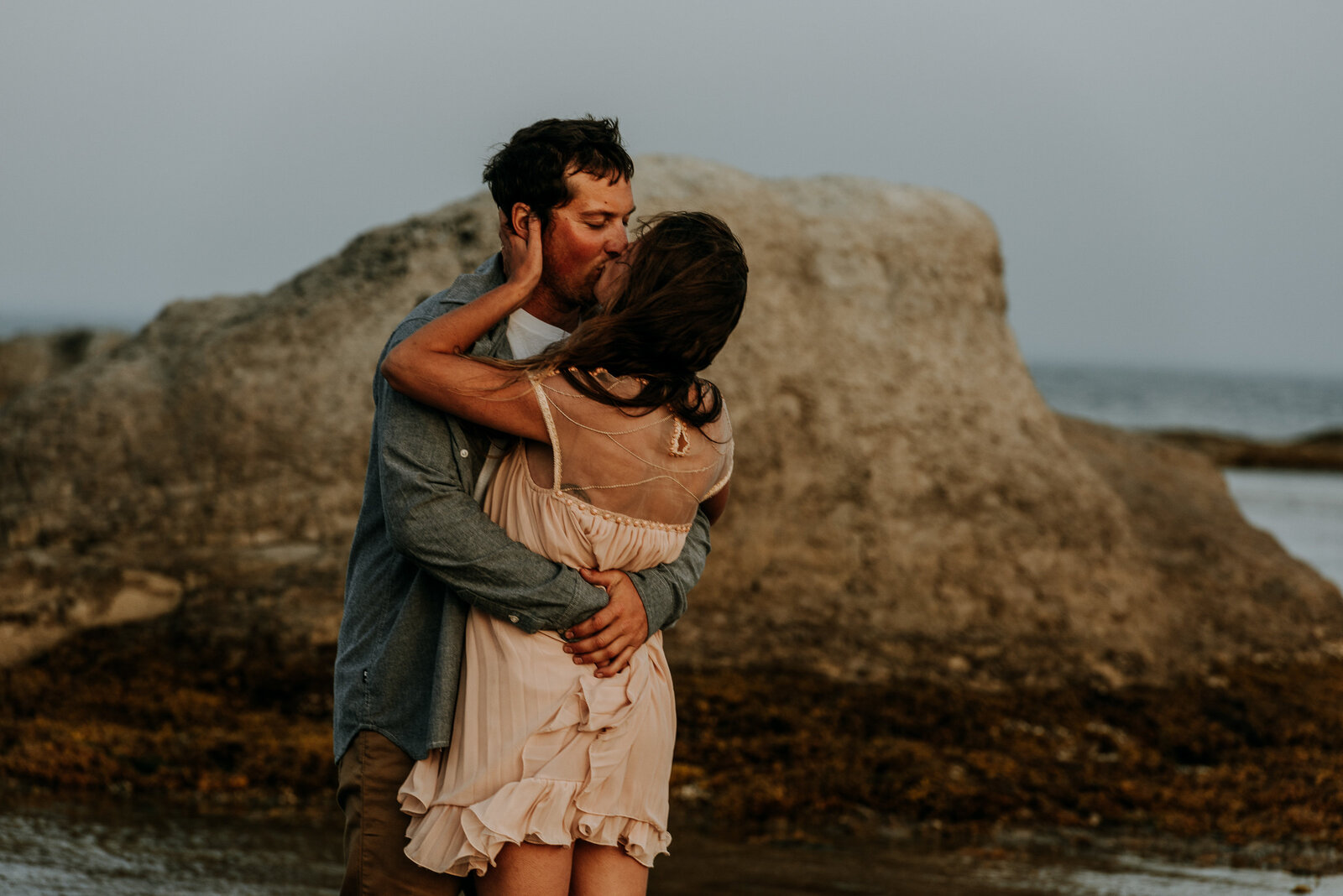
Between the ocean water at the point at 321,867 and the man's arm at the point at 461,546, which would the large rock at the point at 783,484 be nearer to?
the ocean water at the point at 321,867

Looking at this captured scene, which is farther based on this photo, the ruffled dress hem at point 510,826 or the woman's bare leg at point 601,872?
the woman's bare leg at point 601,872

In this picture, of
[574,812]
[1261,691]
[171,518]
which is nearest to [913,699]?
[1261,691]

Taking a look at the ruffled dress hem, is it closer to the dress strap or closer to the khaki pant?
the khaki pant

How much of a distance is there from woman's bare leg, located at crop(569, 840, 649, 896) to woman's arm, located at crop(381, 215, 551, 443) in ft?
2.73

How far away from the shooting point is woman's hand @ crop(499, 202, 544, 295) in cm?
280

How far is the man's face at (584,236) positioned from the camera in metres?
2.88

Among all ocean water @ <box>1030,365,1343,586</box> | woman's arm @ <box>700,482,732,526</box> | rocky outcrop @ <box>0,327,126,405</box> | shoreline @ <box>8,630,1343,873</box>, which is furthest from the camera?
rocky outcrop @ <box>0,327,126,405</box>

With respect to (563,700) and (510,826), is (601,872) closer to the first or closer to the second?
(510,826)

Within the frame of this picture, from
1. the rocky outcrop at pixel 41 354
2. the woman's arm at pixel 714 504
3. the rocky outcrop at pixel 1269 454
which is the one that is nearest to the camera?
the woman's arm at pixel 714 504

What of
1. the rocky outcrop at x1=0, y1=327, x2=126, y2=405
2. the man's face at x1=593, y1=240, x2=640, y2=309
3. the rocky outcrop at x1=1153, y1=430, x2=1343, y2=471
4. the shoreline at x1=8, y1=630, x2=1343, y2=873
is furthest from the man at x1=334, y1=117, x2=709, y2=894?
the rocky outcrop at x1=1153, y1=430, x2=1343, y2=471

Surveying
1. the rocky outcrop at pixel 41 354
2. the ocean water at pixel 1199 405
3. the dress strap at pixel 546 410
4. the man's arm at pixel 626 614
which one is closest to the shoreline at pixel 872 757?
the man's arm at pixel 626 614

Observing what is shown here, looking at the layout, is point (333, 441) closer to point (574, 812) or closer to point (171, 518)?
point (171, 518)

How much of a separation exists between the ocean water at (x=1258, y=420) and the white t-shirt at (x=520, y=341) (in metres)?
11.2

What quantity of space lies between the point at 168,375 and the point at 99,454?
1.96 feet
